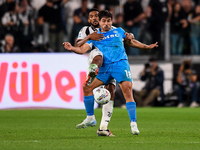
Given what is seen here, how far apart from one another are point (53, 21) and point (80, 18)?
0.97m

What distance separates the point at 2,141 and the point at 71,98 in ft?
25.8

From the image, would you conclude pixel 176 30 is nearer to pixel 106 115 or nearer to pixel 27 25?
pixel 27 25

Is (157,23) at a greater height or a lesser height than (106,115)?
greater

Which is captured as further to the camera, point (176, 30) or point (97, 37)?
point (176, 30)

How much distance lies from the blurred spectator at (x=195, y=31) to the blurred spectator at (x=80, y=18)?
3.83 metres

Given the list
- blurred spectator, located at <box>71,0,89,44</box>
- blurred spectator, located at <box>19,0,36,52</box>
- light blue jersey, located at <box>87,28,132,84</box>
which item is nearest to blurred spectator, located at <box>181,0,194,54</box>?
blurred spectator, located at <box>71,0,89,44</box>

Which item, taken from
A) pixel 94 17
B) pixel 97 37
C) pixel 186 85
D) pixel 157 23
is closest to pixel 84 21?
pixel 157 23

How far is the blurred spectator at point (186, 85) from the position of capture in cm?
1558

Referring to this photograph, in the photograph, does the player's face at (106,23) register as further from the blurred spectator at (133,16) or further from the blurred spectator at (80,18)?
the blurred spectator at (133,16)

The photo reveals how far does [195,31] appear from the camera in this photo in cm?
1712

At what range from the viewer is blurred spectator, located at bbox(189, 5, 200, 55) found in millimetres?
17000

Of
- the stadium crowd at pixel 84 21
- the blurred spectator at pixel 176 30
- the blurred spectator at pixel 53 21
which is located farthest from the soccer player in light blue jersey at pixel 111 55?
the blurred spectator at pixel 176 30

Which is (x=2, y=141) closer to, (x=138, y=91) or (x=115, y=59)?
(x=115, y=59)

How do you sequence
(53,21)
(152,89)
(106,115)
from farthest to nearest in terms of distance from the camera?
(53,21) < (152,89) < (106,115)
